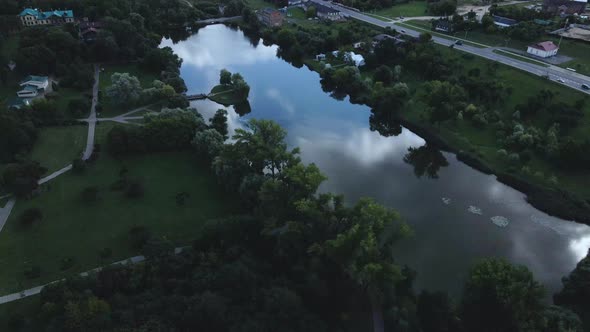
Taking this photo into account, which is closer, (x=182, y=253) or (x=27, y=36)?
(x=182, y=253)

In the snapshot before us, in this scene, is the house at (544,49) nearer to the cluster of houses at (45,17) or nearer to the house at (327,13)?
the house at (327,13)

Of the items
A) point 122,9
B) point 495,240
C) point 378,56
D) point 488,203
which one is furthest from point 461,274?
point 122,9

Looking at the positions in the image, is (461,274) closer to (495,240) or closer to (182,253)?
(495,240)

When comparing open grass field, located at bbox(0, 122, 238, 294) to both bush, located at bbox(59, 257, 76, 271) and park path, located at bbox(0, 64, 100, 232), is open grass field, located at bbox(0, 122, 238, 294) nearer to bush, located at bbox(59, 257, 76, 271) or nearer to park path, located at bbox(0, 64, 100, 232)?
bush, located at bbox(59, 257, 76, 271)

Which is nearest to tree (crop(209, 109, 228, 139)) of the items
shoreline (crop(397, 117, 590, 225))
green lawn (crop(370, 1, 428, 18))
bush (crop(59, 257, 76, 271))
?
bush (crop(59, 257, 76, 271))

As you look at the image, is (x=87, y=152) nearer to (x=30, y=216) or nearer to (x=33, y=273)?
(x=30, y=216)

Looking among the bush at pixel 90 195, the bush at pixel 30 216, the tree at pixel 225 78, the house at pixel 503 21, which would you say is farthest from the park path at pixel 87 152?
the house at pixel 503 21

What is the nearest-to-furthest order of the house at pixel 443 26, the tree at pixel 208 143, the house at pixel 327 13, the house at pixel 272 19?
1. the tree at pixel 208 143
2. the house at pixel 443 26
3. the house at pixel 272 19
4. the house at pixel 327 13
